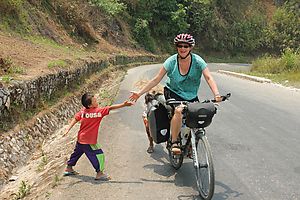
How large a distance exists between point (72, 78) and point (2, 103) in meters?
6.62

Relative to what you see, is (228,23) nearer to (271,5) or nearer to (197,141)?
(271,5)

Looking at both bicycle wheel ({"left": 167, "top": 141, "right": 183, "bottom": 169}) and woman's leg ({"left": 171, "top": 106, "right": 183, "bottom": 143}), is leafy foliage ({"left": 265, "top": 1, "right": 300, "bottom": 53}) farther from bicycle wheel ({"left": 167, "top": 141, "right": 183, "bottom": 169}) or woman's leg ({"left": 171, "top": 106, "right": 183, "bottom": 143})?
woman's leg ({"left": 171, "top": 106, "right": 183, "bottom": 143})

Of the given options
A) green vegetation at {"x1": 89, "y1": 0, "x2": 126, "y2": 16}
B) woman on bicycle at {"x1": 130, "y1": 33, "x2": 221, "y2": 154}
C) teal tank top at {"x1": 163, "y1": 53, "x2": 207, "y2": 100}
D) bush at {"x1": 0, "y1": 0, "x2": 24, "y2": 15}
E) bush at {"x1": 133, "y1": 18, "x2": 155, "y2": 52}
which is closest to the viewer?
woman on bicycle at {"x1": 130, "y1": 33, "x2": 221, "y2": 154}

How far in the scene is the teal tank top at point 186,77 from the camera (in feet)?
18.5

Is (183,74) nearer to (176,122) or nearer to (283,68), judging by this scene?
(176,122)

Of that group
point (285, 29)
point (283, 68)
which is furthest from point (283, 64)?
point (285, 29)

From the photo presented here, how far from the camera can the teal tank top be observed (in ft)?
18.5

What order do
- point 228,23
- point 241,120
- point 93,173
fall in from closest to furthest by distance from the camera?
point 93,173
point 241,120
point 228,23

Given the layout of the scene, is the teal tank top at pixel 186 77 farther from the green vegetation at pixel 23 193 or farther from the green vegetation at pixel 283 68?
the green vegetation at pixel 283 68

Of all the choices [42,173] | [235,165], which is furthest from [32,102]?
[235,165]

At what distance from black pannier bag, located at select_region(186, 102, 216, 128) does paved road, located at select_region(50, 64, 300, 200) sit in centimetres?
102

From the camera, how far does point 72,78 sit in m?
15.1

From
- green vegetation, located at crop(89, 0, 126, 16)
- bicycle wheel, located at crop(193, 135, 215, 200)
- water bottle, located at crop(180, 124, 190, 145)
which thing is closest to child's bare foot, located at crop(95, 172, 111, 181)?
water bottle, located at crop(180, 124, 190, 145)

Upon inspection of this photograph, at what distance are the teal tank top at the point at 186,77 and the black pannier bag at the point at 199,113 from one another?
2.39 feet
